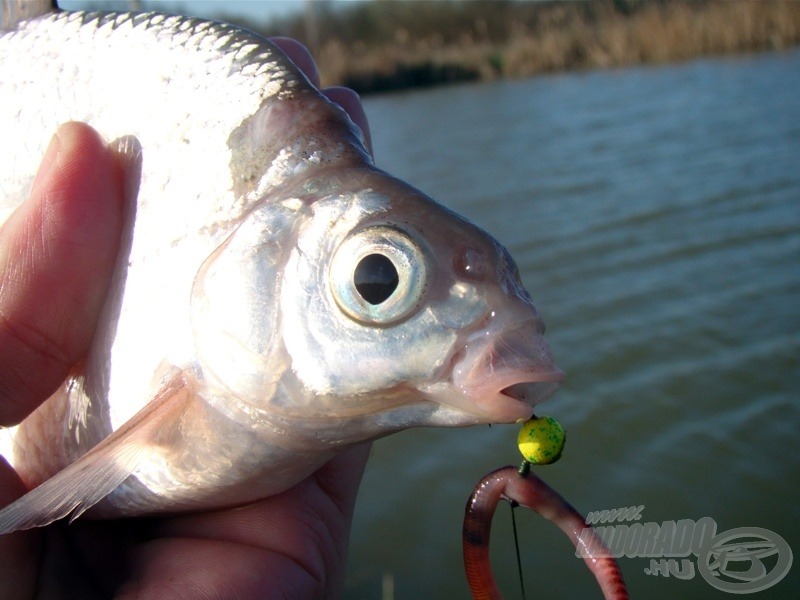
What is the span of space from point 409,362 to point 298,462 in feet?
1.64

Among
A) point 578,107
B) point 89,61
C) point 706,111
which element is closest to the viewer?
point 89,61

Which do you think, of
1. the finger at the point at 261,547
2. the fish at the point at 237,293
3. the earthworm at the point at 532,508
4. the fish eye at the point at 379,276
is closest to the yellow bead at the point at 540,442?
the earthworm at the point at 532,508

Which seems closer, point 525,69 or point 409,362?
point 409,362

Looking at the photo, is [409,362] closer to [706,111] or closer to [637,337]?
[637,337]

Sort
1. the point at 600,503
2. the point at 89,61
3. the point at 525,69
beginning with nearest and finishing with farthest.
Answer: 1. the point at 89,61
2. the point at 600,503
3. the point at 525,69

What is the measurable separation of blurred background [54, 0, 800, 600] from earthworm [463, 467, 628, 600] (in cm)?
158

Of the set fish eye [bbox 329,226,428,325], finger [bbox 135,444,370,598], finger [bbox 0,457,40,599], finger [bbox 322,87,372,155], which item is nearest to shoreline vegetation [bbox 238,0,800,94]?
finger [bbox 322,87,372,155]

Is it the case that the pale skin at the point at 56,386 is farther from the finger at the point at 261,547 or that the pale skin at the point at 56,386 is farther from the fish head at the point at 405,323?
the fish head at the point at 405,323

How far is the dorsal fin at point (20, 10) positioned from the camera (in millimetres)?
2320

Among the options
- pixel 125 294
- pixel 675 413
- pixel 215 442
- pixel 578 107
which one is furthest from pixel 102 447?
pixel 578 107

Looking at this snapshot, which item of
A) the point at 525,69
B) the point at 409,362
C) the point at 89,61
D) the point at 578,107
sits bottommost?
the point at 525,69

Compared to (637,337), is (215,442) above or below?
above

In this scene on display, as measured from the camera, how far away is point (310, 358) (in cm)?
161

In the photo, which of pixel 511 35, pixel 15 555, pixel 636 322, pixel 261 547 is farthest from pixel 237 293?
pixel 511 35
